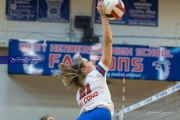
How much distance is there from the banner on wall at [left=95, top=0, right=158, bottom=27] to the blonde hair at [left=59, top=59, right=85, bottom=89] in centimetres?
843

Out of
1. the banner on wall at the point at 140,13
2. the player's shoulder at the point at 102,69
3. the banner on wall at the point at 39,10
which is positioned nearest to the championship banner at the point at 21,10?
the banner on wall at the point at 39,10

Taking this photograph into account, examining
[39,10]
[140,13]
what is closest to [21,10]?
[39,10]

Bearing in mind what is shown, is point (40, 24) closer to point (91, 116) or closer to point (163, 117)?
point (163, 117)

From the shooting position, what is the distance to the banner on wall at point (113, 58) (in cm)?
986

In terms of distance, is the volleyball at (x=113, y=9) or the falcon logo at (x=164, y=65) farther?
the falcon logo at (x=164, y=65)

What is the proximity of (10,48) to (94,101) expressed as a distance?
294 inches

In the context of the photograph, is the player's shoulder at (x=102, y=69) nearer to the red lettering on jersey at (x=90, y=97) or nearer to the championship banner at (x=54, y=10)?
the red lettering on jersey at (x=90, y=97)

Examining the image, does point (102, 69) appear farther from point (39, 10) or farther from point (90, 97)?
point (39, 10)

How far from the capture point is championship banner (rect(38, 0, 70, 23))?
11.0 metres

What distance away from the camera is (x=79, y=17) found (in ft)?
35.7

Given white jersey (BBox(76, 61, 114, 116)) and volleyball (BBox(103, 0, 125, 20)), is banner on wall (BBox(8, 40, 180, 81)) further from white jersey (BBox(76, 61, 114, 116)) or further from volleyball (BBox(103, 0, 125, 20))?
white jersey (BBox(76, 61, 114, 116))

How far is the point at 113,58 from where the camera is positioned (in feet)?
32.9

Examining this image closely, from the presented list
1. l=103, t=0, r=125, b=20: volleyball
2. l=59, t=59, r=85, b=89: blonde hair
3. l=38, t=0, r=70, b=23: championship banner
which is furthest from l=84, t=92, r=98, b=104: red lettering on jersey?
l=38, t=0, r=70, b=23: championship banner

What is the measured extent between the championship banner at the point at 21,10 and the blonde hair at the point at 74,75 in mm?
8321
